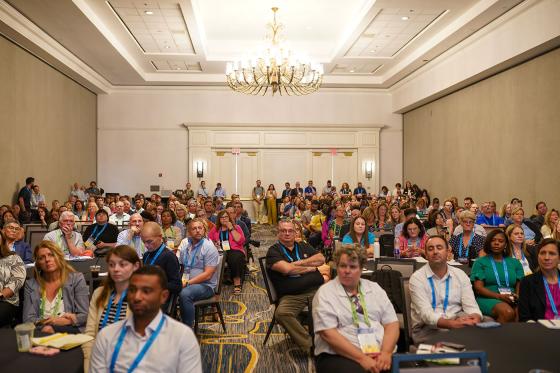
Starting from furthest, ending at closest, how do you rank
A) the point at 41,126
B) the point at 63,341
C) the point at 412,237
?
1. the point at 41,126
2. the point at 412,237
3. the point at 63,341

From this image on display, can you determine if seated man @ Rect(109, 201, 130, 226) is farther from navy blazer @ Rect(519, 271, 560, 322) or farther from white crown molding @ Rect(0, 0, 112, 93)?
navy blazer @ Rect(519, 271, 560, 322)

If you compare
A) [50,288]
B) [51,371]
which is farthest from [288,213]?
[51,371]

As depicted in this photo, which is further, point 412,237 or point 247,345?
point 412,237

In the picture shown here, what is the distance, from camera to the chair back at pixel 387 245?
6406 mm

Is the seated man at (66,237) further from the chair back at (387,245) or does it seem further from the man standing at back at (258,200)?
the man standing at back at (258,200)

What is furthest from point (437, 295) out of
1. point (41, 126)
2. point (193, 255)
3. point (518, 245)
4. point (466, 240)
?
point (41, 126)

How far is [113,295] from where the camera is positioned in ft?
10.0

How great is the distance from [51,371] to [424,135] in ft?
54.9

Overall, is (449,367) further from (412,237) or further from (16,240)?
(16,240)

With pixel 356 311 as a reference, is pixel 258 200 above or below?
above

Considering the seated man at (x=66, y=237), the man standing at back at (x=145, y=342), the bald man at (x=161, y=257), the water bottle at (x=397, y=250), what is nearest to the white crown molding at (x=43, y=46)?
the seated man at (x=66, y=237)

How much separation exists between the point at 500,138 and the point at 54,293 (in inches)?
465

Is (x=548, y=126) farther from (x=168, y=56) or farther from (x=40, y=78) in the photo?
(x=40, y=78)

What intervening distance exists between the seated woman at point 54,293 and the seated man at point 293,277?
1809 millimetres
